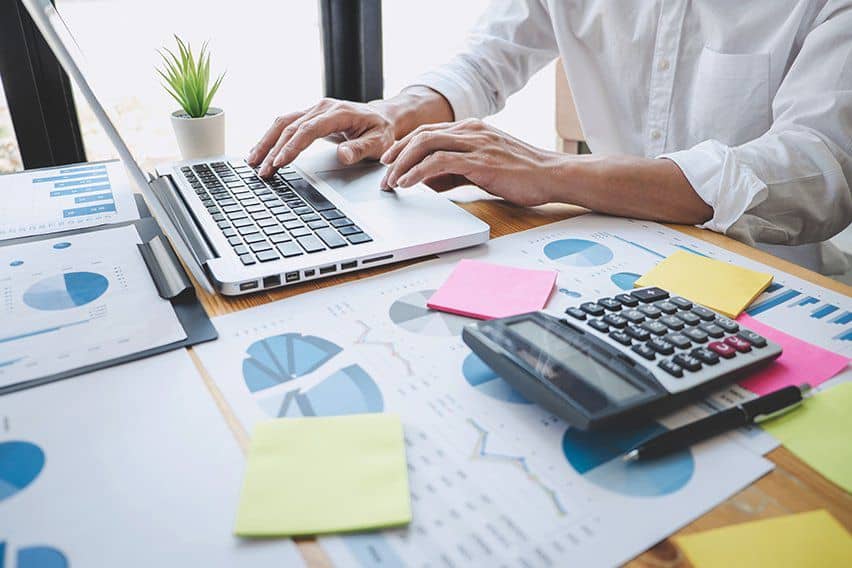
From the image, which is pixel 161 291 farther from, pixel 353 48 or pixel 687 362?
pixel 353 48

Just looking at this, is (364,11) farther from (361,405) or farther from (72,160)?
(361,405)

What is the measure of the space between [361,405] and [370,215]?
0.31m

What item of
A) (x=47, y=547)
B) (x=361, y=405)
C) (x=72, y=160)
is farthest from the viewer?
(x=72, y=160)

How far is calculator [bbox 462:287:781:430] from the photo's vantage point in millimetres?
394

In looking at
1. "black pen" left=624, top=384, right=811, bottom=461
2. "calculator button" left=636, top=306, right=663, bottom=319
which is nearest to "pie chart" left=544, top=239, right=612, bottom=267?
"calculator button" left=636, top=306, right=663, bottom=319

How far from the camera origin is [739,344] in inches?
18.0

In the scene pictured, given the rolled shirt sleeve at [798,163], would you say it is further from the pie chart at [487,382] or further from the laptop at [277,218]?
the pie chart at [487,382]

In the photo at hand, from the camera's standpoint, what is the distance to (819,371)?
1.52 ft

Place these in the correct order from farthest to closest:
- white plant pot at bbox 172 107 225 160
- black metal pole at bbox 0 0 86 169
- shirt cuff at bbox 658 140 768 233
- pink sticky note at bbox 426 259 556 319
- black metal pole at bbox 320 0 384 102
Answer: black metal pole at bbox 320 0 384 102 → black metal pole at bbox 0 0 86 169 → white plant pot at bbox 172 107 225 160 → shirt cuff at bbox 658 140 768 233 → pink sticky note at bbox 426 259 556 319

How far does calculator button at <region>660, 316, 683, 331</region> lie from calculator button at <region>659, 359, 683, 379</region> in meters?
0.05

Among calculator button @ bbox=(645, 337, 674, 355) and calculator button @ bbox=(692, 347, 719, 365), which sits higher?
calculator button @ bbox=(645, 337, 674, 355)

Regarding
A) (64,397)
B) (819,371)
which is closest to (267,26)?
(64,397)

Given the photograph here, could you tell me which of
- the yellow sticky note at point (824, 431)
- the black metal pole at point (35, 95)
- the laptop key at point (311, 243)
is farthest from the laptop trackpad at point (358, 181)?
the black metal pole at point (35, 95)

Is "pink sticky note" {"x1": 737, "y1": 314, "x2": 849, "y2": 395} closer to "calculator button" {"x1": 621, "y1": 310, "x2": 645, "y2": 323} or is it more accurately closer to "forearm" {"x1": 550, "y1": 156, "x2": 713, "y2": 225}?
"calculator button" {"x1": 621, "y1": 310, "x2": 645, "y2": 323}
